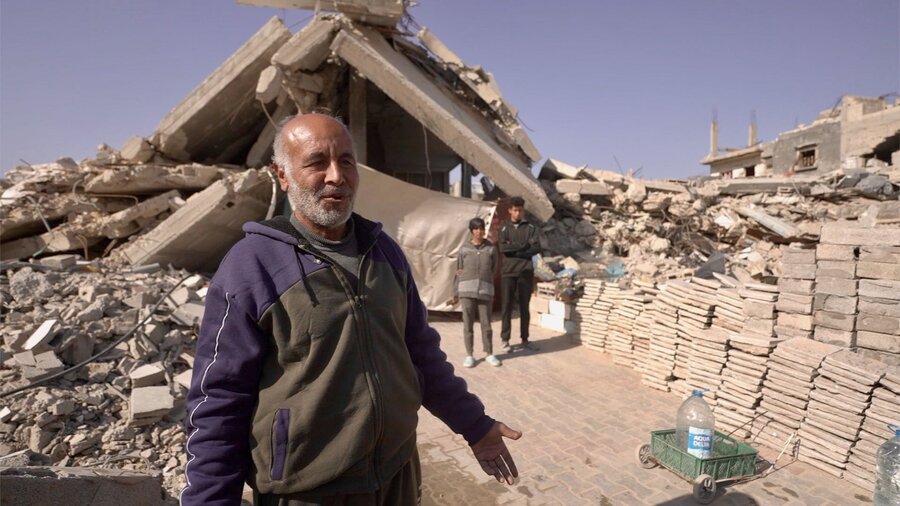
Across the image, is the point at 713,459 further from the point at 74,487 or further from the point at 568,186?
the point at 568,186

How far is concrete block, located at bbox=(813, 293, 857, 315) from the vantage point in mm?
3963

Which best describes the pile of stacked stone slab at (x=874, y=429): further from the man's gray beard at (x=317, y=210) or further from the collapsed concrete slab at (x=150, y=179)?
the collapsed concrete slab at (x=150, y=179)

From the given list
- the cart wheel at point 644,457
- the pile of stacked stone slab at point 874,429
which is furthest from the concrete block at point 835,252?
the cart wheel at point 644,457

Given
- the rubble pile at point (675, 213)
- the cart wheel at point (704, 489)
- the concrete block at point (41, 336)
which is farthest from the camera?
the rubble pile at point (675, 213)

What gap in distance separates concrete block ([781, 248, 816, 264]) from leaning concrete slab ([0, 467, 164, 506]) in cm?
534

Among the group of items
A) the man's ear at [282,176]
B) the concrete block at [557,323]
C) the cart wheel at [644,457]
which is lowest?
the cart wheel at [644,457]

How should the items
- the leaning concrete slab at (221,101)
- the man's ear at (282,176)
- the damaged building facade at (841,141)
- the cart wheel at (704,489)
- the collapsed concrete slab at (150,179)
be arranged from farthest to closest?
1. the damaged building facade at (841,141)
2. the leaning concrete slab at (221,101)
3. the collapsed concrete slab at (150,179)
4. the cart wheel at (704,489)
5. the man's ear at (282,176)

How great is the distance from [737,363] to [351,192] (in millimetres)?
4334

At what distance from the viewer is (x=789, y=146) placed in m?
21.6

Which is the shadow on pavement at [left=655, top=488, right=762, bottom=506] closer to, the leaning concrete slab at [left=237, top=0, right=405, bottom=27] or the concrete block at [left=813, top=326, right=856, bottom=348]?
the concrete block at [left=813, top=326, right=856, bottom=348]

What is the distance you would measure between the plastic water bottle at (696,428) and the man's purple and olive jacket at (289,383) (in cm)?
286

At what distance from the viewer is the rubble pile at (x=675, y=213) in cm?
1084

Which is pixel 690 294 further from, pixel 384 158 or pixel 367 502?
pixel 384 158

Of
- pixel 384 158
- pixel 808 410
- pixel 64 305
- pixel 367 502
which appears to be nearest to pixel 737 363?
pixel 808 410
